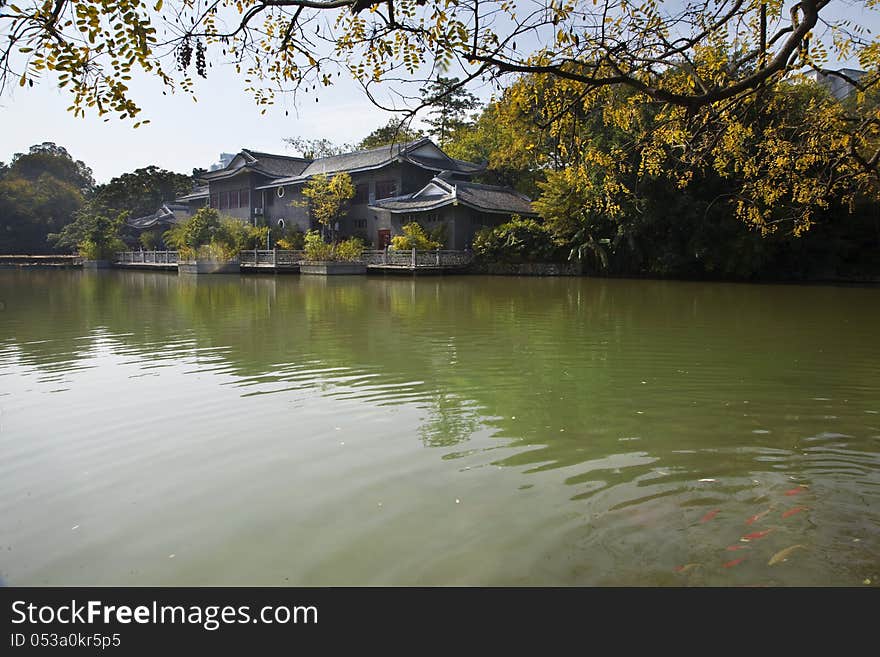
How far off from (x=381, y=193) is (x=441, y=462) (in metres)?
29.8

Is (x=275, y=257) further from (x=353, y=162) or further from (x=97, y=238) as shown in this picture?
(x=97, y=238)

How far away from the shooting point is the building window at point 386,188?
1258 inches

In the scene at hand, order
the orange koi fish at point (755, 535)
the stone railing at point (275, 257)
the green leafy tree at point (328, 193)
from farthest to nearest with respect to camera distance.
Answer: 1. the green leafy tree at point (328, 193)
2. the stone railing at point (275, 257)
3. the orange koi fish at point (755, 535)

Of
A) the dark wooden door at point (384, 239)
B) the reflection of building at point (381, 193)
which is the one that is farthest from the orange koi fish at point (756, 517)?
the dark wooden door at point (384, 239)

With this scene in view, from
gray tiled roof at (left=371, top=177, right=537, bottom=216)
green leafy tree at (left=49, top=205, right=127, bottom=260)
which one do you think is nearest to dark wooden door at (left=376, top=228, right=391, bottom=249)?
gray tiled roof at (left=371, top=177, right=537, bottom=216)

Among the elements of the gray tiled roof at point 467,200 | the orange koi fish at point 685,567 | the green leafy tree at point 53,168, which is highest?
the green leafy tree at point 53,168

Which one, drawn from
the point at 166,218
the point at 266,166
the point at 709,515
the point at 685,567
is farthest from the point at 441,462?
the point at 166,218

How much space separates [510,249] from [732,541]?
81.8 feet

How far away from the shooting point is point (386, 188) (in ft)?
106

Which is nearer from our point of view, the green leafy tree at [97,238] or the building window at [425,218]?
the building window at [425,218]

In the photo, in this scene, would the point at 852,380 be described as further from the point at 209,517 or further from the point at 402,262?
the point at 402,262

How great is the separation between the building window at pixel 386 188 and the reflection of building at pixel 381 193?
0.16 feet

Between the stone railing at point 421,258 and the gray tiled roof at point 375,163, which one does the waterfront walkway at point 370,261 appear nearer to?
the stone railing at point 421,258

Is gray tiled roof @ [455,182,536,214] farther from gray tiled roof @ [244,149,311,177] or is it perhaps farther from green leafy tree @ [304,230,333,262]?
gray tiled roof @ [244,149,311,177]
